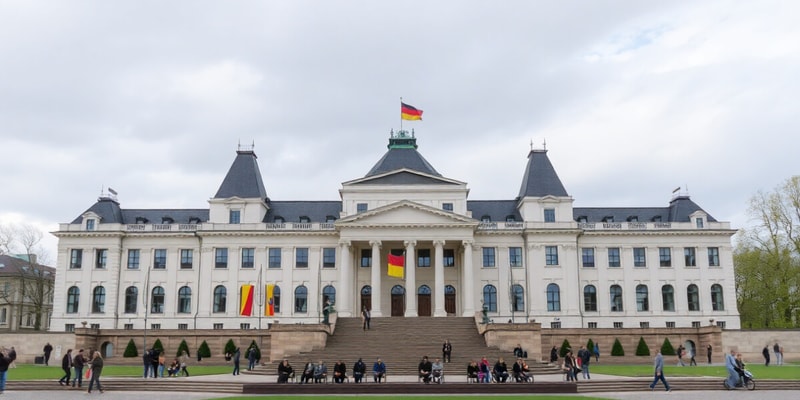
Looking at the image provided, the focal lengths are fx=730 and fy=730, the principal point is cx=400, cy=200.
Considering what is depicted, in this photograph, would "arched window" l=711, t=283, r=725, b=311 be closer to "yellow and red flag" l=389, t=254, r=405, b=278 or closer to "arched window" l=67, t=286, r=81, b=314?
"yellow and red flag" l=389, t=254, r=405, b=278

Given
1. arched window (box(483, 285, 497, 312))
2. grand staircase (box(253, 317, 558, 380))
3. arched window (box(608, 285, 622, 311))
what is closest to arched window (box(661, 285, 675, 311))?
arched window (box(608, 285, 622, 311))

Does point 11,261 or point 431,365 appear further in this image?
point 11,261

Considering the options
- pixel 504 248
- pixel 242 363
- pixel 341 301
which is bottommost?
pixel 242 363

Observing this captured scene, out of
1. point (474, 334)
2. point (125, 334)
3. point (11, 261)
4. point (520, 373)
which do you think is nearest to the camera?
point (520, 373)

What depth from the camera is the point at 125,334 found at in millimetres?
56281

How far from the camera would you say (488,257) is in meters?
68.6

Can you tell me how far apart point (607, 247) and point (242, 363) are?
35821mm

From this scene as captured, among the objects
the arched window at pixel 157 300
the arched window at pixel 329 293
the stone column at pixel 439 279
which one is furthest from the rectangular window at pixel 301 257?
the arched window at pixel 157 300

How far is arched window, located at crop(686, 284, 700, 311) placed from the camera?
223 feet

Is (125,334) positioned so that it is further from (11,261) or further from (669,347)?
(11,261)

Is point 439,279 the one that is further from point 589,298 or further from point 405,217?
point 589,298

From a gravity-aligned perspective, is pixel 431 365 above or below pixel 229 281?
below

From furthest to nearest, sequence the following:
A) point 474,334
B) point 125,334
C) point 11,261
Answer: point 11,261 → point 125,334 → point 474,334

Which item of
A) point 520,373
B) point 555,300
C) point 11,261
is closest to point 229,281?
point 555,300
